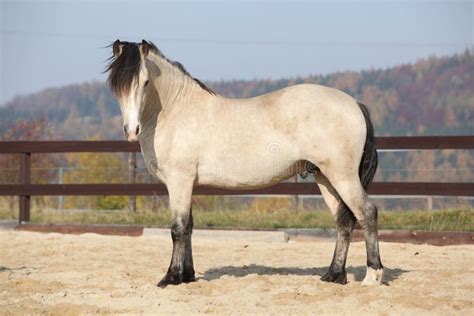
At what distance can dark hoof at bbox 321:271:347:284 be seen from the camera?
6.36 meters

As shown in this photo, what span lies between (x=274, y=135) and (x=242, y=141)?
0.30m

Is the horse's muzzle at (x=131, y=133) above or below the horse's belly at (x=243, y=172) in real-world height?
above

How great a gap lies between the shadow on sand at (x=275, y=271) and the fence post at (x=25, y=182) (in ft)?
16.2

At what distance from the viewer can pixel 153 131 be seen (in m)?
6.52

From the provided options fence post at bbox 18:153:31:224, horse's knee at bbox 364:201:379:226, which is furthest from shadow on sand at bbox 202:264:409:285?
fence post at bbox 18:153:31:224

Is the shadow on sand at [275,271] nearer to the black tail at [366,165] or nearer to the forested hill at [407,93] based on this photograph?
the black tail at [366,165]

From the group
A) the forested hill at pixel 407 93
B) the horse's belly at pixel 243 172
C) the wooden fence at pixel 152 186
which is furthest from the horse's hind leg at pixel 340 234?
the forested hill at pixel 407 93

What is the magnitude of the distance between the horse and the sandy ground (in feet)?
1.45

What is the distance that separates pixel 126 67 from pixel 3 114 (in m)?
69.1

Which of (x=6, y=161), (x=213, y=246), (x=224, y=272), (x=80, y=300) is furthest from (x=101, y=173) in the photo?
(x=80, y=300)

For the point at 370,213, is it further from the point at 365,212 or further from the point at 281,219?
the point at 281,219

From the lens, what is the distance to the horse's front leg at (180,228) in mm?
6289

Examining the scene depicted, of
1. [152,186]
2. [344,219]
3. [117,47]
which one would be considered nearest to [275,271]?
[344,219]

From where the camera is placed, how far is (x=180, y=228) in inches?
251
